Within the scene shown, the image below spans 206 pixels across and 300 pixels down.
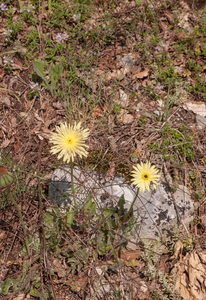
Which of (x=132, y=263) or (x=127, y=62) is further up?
(x=127, y=62)

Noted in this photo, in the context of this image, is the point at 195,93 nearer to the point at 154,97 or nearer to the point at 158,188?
the point at 154,97

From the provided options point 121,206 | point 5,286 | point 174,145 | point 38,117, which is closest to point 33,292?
point 5,286

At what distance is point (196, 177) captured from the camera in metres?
3.04

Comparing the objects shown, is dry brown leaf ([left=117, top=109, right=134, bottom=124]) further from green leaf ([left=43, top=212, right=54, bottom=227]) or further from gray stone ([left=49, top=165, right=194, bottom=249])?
green leaf ([left=43, top=212, right=54, bottom=227])

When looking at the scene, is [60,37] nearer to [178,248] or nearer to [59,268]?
[59,268]

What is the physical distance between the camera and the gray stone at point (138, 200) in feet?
8.92

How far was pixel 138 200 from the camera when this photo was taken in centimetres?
279

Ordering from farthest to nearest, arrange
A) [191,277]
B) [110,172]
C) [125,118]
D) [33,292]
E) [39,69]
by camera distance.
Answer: [125,118]
[39,69]
[110,172]
[191,277]
[33,292]

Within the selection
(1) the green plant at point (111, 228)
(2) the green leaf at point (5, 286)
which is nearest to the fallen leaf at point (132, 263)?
(1) the green plant at point (111, 228)

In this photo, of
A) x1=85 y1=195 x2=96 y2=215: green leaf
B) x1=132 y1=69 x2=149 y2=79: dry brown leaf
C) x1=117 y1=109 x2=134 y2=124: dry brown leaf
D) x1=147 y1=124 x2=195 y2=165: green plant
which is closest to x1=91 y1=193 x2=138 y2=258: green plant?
x1=85 y1=195 x2=96 y2=215: green leaf

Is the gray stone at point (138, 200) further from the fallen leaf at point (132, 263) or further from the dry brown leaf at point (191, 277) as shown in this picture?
the dry brown leaf at point (191, 277)

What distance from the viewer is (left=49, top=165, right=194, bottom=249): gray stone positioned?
272 cm

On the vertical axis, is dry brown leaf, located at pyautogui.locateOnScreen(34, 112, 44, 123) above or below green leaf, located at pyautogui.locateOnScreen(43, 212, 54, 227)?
above

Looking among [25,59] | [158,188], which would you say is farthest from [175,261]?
[25,59]
